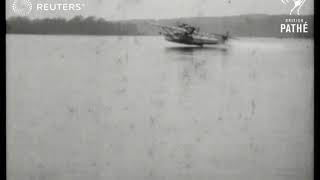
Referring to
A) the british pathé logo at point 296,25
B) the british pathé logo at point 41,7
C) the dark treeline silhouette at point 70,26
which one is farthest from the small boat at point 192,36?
the british pathé logo at point 41,7

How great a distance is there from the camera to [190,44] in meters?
2.16

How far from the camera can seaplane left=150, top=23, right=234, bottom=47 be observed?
2.15 metres

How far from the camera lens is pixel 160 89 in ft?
7.12

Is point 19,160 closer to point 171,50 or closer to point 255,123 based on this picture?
point 171,50

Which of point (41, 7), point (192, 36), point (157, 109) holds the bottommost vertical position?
point (157, 109)

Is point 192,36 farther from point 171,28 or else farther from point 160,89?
point 160,89

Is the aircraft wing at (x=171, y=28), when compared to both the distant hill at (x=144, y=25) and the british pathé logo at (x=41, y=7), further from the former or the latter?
the british pathé logo at (x=41, y=7)

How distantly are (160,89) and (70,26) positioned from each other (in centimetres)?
55

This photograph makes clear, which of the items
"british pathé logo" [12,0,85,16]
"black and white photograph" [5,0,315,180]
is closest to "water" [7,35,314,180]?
"black and white photograph" [5,0,315,180]

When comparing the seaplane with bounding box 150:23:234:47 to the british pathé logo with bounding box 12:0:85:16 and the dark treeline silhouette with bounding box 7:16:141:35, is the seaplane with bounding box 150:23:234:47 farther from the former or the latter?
the british pathé logo with bounding box 12:0:85:16

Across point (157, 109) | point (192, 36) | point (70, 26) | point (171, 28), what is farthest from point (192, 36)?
point (70, 26)

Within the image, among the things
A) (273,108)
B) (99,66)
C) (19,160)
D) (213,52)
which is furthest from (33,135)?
(273,108)

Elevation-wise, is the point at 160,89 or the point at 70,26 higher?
the point at 70,26
